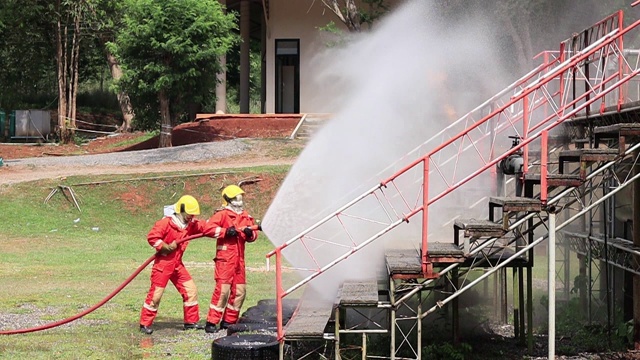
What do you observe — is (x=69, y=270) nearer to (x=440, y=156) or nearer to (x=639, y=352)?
(x=440, y=156)

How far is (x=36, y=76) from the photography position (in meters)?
49.8

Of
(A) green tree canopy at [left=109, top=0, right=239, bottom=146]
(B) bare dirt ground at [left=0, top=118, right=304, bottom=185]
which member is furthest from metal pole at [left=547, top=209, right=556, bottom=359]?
(A) green tree canopy at [left=109, top=0, right=239, bottom=146]

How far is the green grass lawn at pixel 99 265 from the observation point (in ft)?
37.5

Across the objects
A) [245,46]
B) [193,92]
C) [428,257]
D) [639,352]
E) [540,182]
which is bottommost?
[639,352]

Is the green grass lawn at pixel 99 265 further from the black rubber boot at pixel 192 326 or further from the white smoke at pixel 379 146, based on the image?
the white smoke at pixel 379 146

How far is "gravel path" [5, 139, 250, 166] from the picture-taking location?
29.7 m

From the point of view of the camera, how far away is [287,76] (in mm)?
38844

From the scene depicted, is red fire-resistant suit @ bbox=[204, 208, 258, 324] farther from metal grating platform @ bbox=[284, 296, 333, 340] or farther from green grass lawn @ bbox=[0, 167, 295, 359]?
metal grating platform @ bbox=[284, 296, 333, 340]

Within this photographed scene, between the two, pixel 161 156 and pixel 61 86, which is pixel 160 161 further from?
pixel 61 86

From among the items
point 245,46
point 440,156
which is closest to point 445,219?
point 440,156

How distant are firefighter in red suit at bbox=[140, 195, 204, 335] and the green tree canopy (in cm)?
2054

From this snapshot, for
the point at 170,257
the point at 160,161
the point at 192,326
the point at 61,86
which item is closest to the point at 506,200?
the point at 170,257

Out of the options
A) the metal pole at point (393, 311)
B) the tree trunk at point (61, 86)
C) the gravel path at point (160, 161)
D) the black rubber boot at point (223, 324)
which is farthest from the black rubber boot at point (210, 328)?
the tree trunk at point (61, 86)

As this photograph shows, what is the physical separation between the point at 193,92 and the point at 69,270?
15962 millimetres
